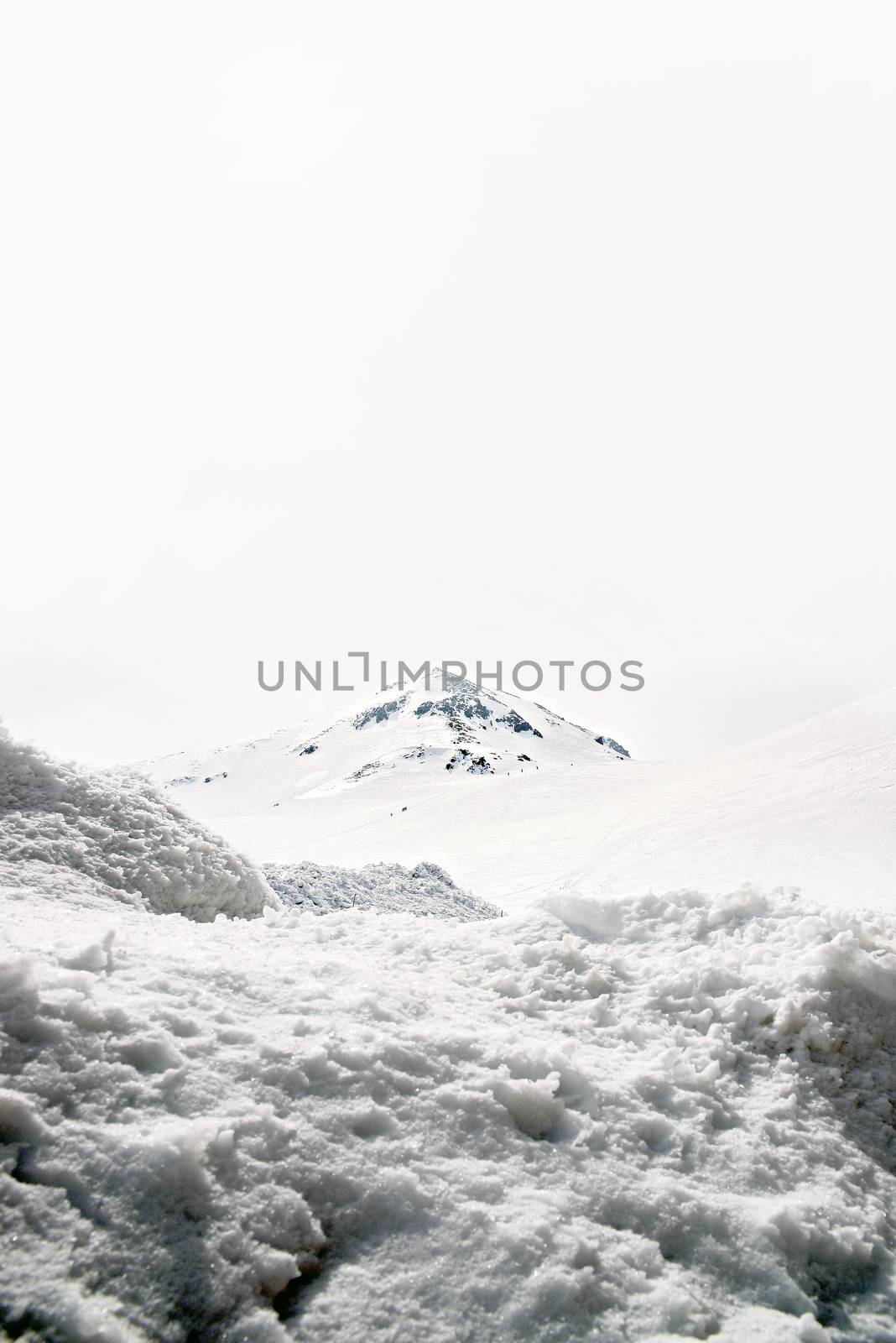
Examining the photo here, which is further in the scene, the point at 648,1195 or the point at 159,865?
the point at 159,865

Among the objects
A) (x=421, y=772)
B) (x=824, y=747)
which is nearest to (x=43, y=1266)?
(x=824, y=747)

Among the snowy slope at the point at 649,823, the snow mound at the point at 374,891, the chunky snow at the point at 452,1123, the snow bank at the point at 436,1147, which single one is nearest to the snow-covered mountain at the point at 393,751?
the snowy slope at the point at 649,823

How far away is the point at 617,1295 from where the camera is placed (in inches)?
81.4

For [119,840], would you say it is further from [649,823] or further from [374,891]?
[649,823]

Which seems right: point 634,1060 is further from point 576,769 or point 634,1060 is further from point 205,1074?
point 576,769

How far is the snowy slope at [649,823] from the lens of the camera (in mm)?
19312

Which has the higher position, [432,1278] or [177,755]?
[432,1278]

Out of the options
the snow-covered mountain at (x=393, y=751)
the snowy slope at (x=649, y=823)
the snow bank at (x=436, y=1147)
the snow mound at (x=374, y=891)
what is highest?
the snow bank at (x=436, y=1147)

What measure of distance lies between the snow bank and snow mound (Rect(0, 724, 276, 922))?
1.43 metres

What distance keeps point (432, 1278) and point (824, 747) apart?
113ft

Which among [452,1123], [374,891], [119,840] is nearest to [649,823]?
[374,891]

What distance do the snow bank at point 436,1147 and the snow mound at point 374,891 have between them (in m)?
5.31

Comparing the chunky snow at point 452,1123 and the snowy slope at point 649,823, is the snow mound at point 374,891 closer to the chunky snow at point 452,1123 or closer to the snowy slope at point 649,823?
the snowy slope at point 649,823

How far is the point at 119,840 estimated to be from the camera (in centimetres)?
525
